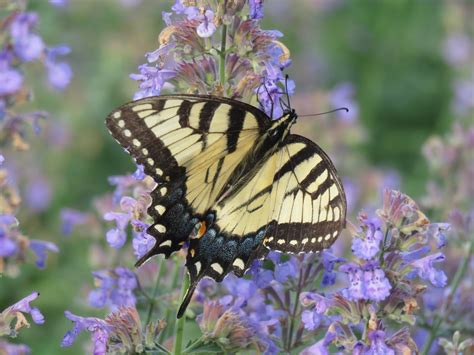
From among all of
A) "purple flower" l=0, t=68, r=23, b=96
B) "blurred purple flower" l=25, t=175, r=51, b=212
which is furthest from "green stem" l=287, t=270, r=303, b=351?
"blurred purple flower" l=25, t=175, r=51, b=212

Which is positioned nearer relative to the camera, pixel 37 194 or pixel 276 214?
pixel 276 214

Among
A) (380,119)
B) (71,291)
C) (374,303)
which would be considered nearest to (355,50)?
(380,119)

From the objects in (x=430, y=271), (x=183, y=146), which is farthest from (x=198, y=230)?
(x=430, y=271)

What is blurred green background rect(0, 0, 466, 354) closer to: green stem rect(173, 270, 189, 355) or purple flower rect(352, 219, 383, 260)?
green stem rect(173, 270, 189, 355)

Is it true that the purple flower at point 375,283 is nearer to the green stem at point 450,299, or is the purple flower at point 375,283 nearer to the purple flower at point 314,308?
the purple flower at point 314,308

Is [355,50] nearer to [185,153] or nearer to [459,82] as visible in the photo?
[459,82]

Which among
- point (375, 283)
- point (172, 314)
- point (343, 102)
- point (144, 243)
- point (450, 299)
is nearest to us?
point (375, 283)

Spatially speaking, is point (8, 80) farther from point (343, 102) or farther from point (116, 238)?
point (343, 102)
